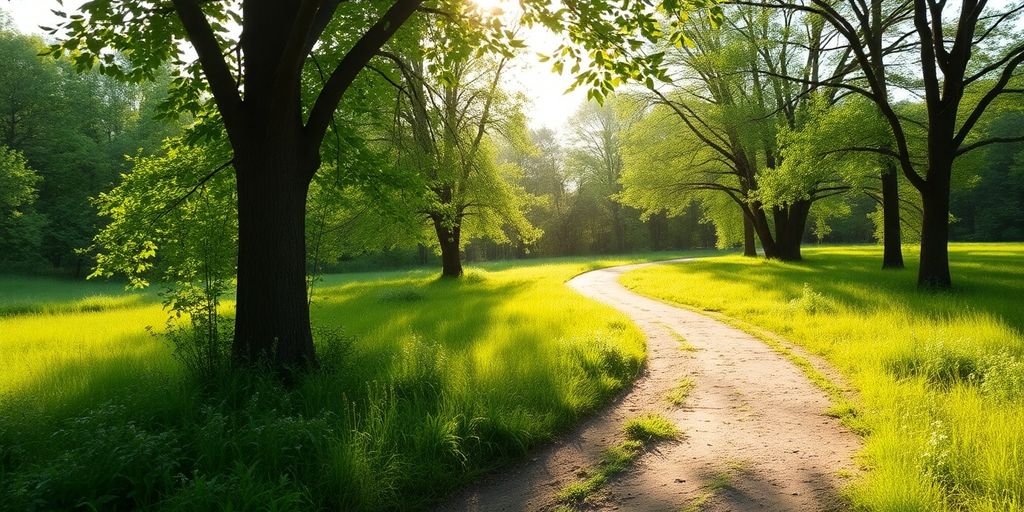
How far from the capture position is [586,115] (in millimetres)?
55000

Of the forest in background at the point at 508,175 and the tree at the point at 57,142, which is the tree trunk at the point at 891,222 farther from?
the tree at the point at 57,142

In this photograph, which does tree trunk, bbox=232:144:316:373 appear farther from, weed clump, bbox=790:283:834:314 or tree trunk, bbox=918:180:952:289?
tree trunk, bbox=918:180:952:289

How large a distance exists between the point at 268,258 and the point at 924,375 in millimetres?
7186

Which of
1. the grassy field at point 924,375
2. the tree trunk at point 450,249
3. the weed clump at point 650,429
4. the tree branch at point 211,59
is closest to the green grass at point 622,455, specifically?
the weed clump at point 650,429

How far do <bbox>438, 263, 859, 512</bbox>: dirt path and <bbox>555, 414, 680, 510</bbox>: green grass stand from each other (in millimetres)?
78

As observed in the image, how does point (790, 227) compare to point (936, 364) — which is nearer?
point (936, 364)

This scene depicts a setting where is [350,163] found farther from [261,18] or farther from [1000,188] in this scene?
[1000,188]

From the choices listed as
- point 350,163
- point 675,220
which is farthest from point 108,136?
point 675,220

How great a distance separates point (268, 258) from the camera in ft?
16.9

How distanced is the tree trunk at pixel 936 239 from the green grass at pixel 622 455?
11.8 metres

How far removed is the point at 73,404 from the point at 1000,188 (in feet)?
285

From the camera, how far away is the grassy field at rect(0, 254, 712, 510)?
297 cm

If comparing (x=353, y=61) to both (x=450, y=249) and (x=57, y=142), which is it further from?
(x=57, y=142)

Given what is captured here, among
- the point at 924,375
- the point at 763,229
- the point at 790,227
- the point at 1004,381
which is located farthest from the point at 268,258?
the point at 763,229
